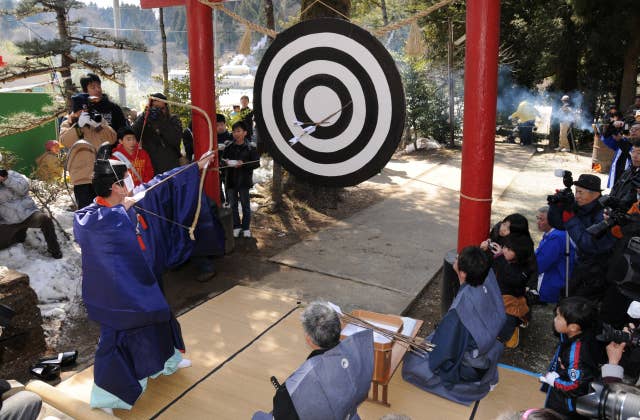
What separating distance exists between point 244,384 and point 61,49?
19.5 ft

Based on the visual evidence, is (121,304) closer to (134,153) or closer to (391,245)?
(134,153)

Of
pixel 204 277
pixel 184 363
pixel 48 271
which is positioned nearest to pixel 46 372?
pixel 184 363

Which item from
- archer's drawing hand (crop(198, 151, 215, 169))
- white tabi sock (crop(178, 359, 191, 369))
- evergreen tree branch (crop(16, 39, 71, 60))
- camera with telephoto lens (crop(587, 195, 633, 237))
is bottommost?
white tabi sock (crop(178, 359, 191, 369))

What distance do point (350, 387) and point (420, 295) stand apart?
322cm

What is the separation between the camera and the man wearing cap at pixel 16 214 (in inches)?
204

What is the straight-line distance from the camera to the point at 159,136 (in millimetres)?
5859

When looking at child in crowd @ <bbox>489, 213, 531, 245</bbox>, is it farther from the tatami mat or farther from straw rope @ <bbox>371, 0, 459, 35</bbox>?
straw rope @ <bbox>371, 0, 459, 35</bbox>

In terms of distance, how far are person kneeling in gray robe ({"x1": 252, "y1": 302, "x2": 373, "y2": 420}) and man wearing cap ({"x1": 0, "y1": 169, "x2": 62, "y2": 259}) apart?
13.8ft

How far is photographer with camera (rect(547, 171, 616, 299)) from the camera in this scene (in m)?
3.85

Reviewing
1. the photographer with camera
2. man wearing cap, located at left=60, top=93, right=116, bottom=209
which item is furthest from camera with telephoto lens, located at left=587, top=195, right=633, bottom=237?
man wearing cap, located at left=60, top=93, right=116, bottom=209

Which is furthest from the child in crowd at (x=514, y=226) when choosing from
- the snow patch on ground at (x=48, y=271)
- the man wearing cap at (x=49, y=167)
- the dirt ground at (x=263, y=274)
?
the man wearing cap at (x=49, y=167)

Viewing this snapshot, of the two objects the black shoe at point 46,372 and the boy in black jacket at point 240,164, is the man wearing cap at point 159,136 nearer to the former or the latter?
the boy in black jacket at point 240,164

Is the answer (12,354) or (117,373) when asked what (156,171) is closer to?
(12,354)

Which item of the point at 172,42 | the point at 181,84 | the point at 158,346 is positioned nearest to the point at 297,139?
the point at 158,346
